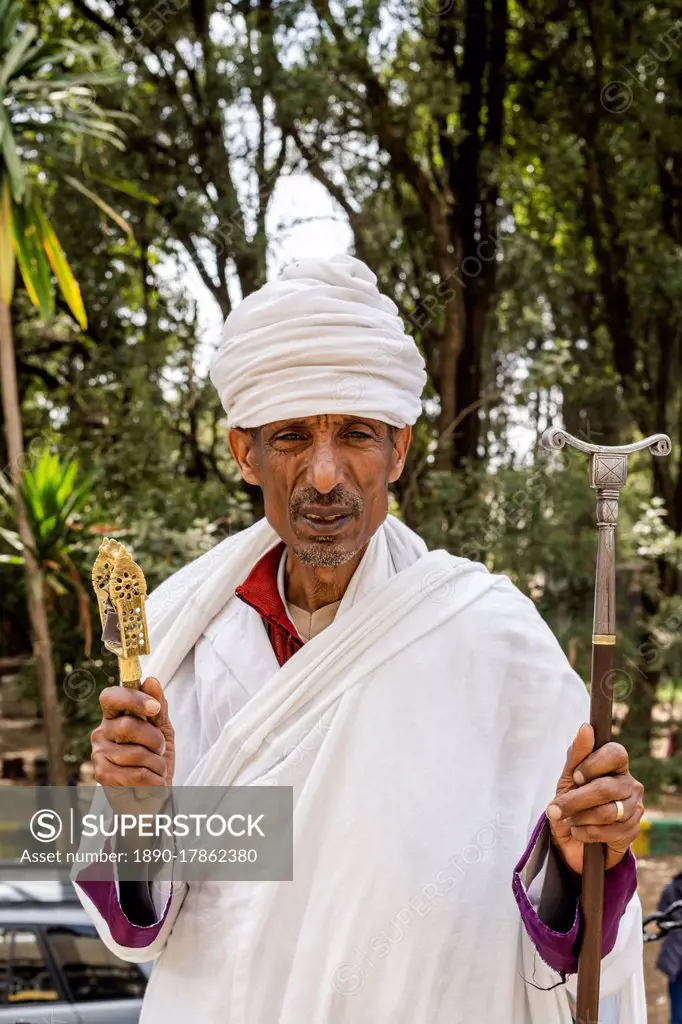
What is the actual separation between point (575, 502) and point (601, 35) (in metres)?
4.84

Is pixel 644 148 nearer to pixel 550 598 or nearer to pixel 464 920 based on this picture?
pixel 550 598

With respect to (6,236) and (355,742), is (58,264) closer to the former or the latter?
(6,236)

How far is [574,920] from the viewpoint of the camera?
192 centimetres

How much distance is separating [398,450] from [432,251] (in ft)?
30.6

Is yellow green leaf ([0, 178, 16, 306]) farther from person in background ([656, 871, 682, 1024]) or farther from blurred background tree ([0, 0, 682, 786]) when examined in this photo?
person in background ([656, 871, 682, 1024])

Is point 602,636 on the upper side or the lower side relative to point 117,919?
upper

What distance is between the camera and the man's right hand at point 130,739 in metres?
1.88

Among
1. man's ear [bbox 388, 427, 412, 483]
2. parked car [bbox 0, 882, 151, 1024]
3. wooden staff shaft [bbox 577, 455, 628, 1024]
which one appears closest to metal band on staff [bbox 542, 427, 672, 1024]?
wooden staff shaft [bbox 577, 455, 628, 1024]

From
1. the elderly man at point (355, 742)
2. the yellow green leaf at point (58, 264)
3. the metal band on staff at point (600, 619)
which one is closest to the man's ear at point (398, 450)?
the elderly man at point (355, 742)

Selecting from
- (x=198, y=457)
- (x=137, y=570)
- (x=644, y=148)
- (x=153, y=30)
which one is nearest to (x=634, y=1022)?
(x=137, y=570)

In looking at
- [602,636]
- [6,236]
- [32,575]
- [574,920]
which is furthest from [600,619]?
[6,236]

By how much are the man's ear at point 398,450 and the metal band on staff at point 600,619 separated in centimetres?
63

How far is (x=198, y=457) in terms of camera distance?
10.6 m

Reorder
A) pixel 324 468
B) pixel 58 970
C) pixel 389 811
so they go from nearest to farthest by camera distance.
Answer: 1. pixel 389 811
2. pixel 324 468
3. pixel 58 970
